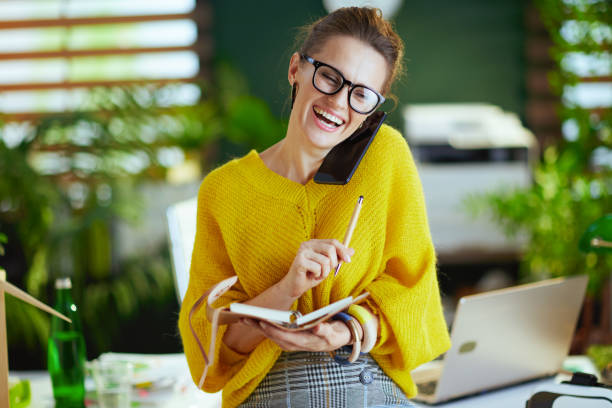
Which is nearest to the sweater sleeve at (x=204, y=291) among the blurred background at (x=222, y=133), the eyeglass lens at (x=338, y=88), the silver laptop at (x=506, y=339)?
the eyeglass lens at (x=338, y=88)

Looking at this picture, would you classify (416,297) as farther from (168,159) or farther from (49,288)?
(168,159)

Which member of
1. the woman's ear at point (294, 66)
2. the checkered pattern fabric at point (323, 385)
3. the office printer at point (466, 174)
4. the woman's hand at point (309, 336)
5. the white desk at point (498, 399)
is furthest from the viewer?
the office printer at point (466, 174)

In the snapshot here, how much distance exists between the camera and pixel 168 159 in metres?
3.98

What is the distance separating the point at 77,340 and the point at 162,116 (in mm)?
2318

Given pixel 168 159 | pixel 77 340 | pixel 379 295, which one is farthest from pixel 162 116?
pixel 379 295

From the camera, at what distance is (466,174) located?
3.69m

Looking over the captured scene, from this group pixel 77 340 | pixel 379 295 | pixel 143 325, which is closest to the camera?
pixel 379 295

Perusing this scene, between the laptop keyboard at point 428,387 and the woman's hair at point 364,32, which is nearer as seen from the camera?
the woman's hair at point 364,32

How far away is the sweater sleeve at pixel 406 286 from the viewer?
1.09 m

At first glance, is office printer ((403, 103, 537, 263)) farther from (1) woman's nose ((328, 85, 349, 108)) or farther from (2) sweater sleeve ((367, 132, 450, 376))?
(1) woman's nose ((328, 85, 349, 108))

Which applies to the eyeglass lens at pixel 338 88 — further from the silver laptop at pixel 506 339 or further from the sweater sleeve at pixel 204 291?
the silver laptop at pixel 506 339

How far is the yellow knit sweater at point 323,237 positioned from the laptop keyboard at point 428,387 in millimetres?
174

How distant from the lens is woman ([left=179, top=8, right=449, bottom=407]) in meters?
1.09

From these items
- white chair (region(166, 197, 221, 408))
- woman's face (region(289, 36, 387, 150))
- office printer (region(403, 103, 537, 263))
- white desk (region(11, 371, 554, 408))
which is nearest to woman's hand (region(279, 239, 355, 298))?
woman's face (region(289, 36, 387, 150))
